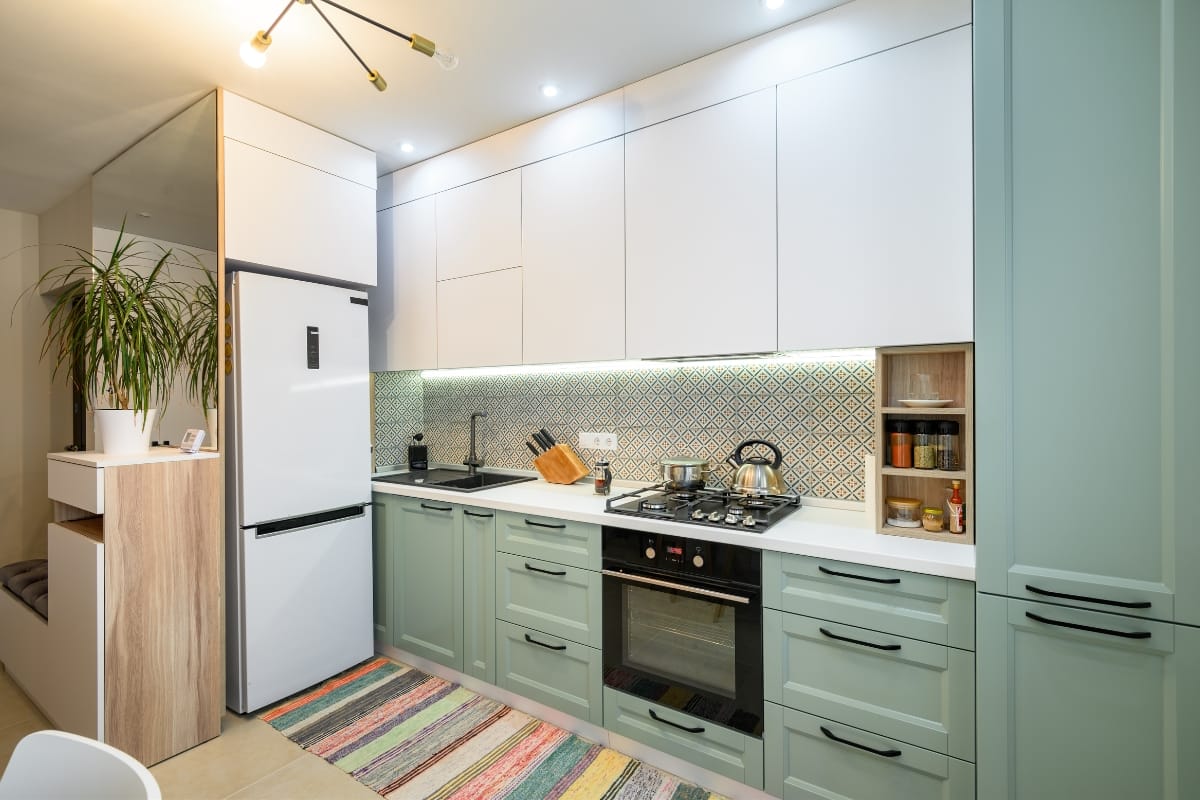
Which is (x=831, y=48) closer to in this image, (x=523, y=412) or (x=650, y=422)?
(x=650, y=422)

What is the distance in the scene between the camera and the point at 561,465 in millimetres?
2916

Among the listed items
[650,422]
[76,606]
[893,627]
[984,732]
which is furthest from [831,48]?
[76,606]

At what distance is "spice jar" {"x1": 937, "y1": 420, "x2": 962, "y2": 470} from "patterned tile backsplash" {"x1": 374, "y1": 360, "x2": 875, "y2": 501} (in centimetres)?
35

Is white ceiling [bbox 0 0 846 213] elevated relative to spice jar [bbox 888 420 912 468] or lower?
elevated

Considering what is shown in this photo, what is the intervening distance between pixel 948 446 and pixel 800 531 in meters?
0.55

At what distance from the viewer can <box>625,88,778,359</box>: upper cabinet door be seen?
2072 millimetres

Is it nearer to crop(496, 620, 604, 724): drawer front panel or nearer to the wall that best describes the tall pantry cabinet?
crop(496, 620, 604, 724): drawer front panel

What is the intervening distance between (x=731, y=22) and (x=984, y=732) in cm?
236

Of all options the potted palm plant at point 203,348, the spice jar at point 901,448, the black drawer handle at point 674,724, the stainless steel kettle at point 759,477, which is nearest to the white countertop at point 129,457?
the potted palm plant at point 203,348

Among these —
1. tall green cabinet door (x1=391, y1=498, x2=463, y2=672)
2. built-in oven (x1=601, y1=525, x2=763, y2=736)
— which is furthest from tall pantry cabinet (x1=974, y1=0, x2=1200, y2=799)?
tall green cabinet door (x1=391, y1=498, x2=463, y2=672)

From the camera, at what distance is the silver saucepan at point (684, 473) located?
2.41 meters

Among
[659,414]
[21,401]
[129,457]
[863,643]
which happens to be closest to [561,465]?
[659,414]

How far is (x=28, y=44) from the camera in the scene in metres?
2.00

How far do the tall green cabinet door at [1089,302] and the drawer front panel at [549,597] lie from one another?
1.32m
